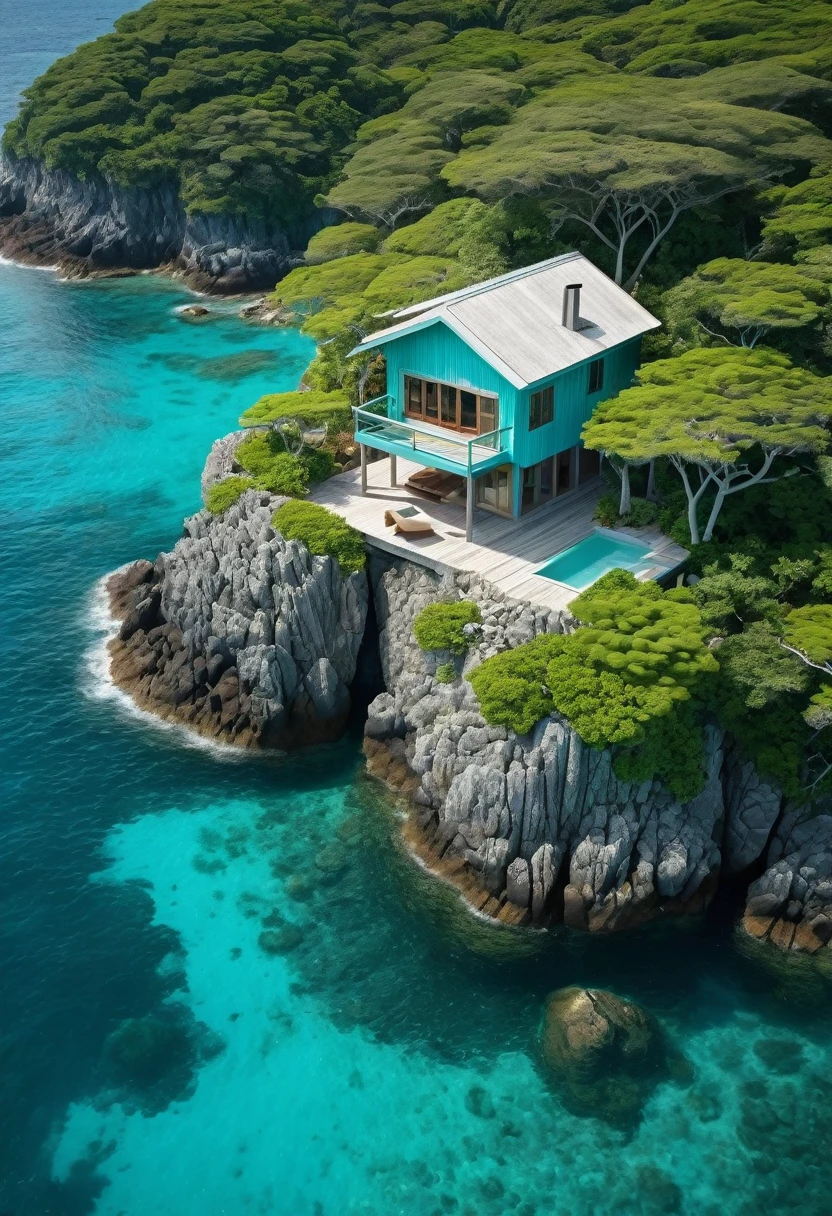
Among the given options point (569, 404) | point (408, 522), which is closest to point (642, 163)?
point (569, 404)

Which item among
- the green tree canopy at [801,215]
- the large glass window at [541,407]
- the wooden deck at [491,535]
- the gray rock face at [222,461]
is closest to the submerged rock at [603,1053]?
the wooden deck at [491,535]

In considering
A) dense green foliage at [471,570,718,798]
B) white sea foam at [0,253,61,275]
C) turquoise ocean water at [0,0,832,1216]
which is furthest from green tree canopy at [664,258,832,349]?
white sea foam at [0,253,61,275]

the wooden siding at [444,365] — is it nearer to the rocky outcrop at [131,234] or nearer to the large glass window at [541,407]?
the large glass window at [541,407]

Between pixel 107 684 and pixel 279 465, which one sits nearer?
pixel 107 684

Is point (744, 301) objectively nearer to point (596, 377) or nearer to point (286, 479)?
point (596, 377)

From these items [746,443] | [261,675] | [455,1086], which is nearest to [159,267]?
[261,675]

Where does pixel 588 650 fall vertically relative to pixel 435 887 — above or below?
above

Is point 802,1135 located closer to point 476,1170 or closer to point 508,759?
point 476,1170
